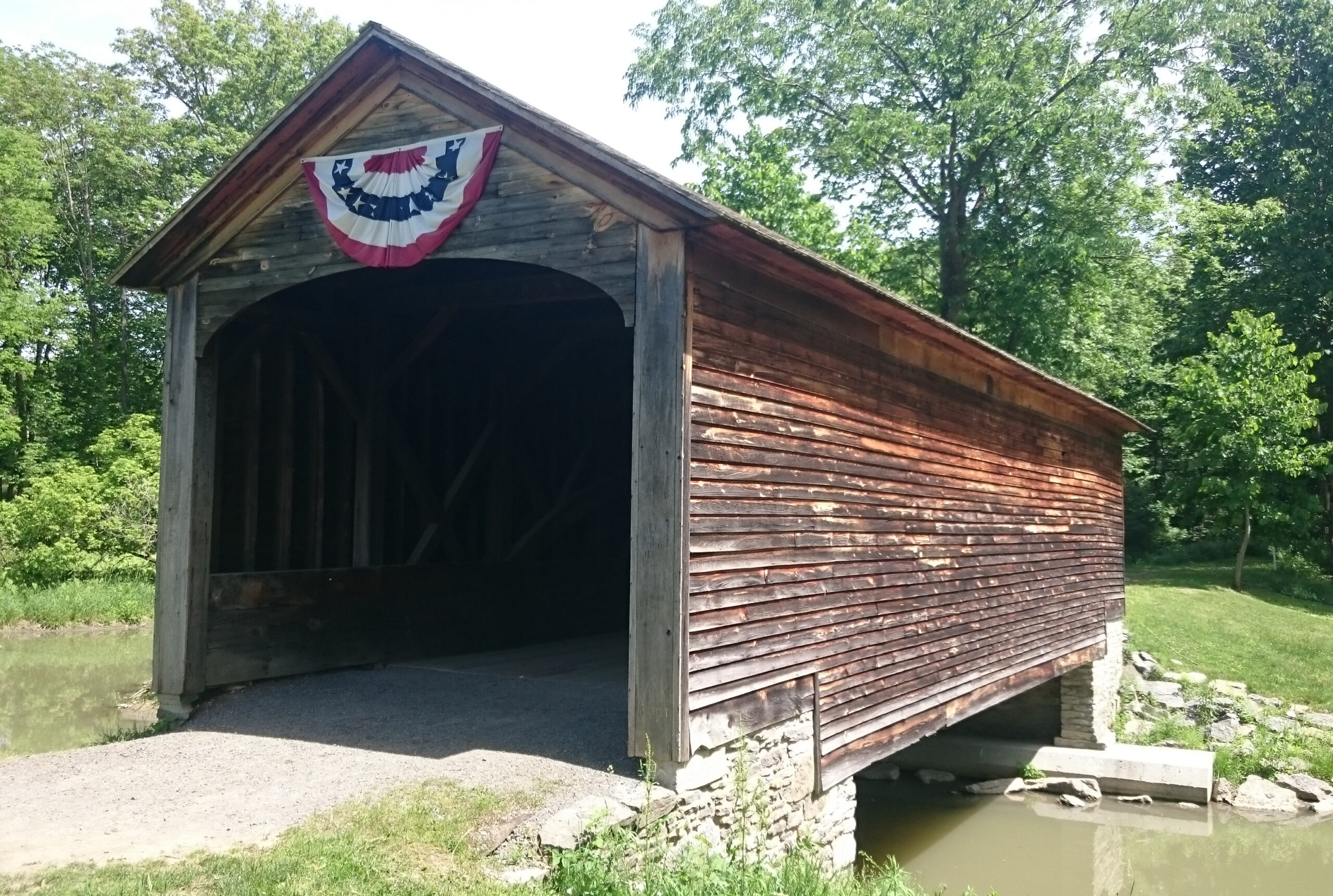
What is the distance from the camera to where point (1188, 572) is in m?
26.5

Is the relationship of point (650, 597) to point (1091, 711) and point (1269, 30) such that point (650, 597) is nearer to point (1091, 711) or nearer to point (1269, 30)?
point (1091, 711)

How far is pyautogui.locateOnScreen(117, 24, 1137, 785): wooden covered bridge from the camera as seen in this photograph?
22.3 feet

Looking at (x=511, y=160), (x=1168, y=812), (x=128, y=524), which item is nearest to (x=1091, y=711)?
(x=1168, y=812)

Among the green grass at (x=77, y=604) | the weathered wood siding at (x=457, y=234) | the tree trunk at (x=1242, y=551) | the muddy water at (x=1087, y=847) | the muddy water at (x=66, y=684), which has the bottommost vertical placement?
the muddy water at (x=1087, y=847)

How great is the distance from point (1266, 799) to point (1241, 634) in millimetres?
6097

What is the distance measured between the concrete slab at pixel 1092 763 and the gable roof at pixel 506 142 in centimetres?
764

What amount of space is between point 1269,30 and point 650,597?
1268 inches

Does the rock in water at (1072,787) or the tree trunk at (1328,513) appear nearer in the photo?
the rock in water at (1072,787)

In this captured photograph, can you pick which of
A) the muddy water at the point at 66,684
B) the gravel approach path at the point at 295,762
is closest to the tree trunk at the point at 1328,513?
the gravel approach path at the point at 295,762

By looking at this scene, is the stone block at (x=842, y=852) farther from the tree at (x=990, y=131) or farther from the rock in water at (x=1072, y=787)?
the tree at (x=990, y=131)

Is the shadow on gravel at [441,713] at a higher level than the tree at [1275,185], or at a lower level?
lower

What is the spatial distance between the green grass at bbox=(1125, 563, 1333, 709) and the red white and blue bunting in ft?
48.4

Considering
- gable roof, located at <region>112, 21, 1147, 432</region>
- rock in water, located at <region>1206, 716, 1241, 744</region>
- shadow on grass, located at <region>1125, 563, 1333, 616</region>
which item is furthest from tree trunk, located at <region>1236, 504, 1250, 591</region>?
gable roof, located at <region>112, 21, 1147, 432</region>

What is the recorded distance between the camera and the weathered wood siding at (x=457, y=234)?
6984 mm
